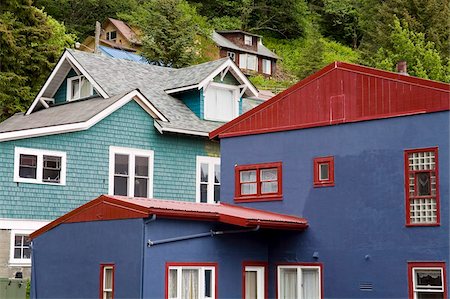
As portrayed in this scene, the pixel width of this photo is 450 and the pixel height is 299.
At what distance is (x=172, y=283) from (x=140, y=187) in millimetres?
10224

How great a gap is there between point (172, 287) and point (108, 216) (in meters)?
2.42

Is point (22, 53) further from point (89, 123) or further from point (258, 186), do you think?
point (258, 186)

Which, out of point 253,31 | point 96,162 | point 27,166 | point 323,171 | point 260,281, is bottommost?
point 260,281

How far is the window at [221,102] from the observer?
32688mm

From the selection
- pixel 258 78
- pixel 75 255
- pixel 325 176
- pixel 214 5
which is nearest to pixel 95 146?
pixel 75 255

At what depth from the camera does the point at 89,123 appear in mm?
27891

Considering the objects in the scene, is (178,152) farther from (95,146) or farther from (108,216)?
(108,216)

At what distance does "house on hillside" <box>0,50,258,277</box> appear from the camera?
87.9ft

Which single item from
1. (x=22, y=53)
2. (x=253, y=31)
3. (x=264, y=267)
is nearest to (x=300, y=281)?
(x=264, y=267)

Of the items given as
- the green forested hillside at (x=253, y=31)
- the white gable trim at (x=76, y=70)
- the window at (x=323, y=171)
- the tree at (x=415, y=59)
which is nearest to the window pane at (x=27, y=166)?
the white gable trim at (x=76, y=70)

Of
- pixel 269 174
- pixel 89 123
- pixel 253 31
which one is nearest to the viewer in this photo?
pixel 269 174

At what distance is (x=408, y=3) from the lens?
63312 millimetres

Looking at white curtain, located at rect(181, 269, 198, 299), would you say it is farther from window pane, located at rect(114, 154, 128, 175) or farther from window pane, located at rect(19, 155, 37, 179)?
window pane, located at rect(114, 154, 128, 175)

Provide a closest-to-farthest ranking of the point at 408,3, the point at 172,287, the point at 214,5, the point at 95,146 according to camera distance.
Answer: the point at 172,287 < the point at 95,146 < the point at 408,3 < the point at 214,5
